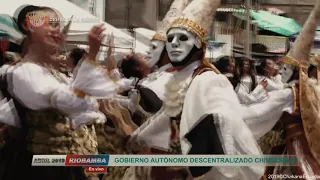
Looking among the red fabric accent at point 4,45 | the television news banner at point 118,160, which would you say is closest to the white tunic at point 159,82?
A: the television news banner at point 118,160

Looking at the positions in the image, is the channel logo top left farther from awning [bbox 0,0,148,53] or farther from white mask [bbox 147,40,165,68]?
white mask [bbox 147,40,165,68]

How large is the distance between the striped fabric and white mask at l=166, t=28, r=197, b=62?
2.16 ft

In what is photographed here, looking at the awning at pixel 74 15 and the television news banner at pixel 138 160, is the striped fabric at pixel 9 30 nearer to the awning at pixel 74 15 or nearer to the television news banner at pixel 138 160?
the awning at pixel 74 15

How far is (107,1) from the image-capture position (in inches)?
111

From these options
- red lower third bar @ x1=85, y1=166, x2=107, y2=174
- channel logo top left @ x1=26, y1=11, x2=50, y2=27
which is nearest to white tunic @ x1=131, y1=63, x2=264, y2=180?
red lower third bar @ x1=85, y1=166, x2=107, y2=174

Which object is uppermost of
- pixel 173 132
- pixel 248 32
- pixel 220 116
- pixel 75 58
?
pixel 248 32

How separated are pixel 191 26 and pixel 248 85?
1.27 ft

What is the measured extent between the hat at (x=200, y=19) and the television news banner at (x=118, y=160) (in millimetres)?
235

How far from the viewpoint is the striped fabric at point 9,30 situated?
2.79m

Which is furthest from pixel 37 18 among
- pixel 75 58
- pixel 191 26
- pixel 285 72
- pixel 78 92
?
pixel 285 72

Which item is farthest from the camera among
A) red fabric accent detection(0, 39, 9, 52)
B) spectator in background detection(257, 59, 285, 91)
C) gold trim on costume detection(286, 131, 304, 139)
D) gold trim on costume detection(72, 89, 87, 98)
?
gold trim on costume detection(286, 131, 304, 139)

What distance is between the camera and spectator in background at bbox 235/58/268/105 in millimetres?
2900

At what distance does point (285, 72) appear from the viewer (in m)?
3.03

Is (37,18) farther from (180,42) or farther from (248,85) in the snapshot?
(248,85)
